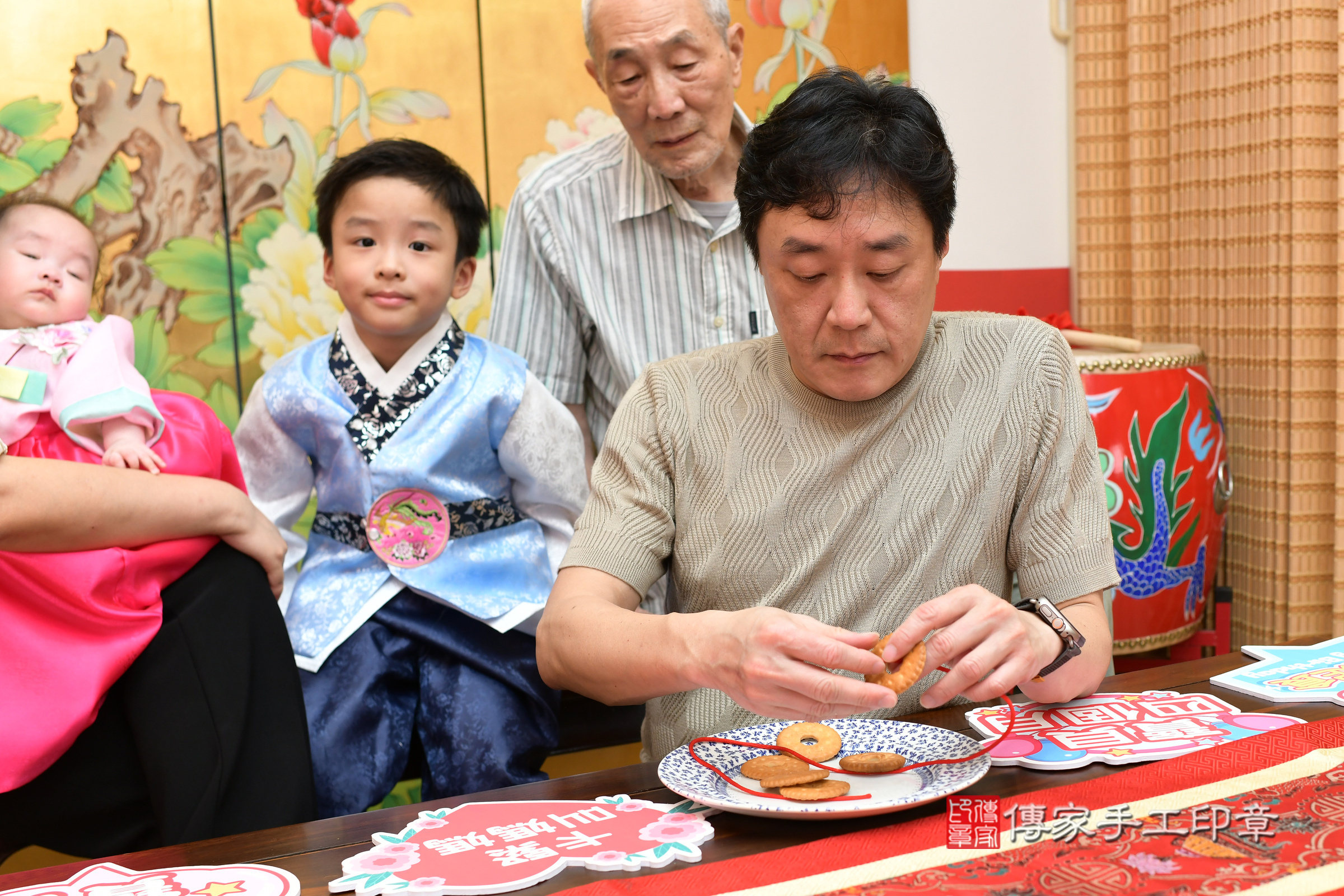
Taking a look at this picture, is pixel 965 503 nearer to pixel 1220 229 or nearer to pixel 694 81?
pixel 694 81

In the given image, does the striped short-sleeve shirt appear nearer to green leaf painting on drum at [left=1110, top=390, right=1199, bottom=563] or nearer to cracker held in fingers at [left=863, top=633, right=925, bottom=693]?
green leaf painting on drum at [left=1110, top=390, right=1199, bottom=563]

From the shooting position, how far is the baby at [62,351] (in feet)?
5.21

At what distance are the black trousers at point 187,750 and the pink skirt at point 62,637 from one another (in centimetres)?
5

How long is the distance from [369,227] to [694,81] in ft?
2.15

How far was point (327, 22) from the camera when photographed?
2730 mm

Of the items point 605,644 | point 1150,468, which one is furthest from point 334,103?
point 1150,468

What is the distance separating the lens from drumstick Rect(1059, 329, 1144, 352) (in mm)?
2795

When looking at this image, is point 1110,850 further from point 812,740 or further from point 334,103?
point 334,103

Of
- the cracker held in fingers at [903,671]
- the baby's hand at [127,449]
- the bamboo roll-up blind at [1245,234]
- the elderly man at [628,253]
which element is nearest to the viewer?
the cracker held in fingers at [903,671]

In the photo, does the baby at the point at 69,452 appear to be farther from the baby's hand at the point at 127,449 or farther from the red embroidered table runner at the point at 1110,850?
the red embroidered table runner at the point at 1110,850

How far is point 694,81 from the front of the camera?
2.05 meters

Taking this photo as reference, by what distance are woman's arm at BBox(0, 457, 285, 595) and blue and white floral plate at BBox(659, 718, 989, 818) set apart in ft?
2.61

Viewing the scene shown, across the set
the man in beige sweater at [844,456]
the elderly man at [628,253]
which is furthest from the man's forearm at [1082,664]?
the elderly man at [628,253]

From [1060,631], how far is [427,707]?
3.55 ft
